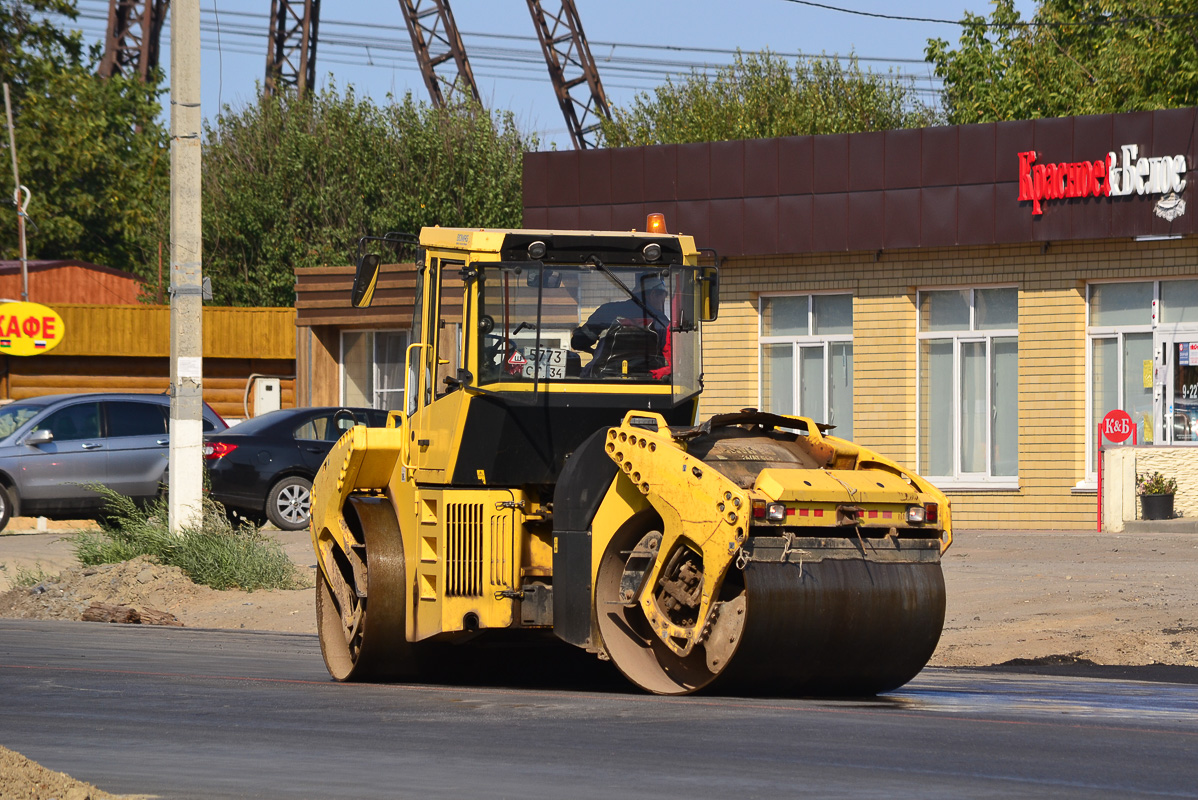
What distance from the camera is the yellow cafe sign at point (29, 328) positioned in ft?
107

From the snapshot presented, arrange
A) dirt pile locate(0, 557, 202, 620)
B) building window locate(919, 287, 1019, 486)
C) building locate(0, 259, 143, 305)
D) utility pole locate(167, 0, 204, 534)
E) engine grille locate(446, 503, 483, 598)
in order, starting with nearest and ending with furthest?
1. engine grille locate(446, 503, 483, 598)
2. dirt pile locate(0, 557, 202, 620)
3. utility pole locate(167, 0, 204, 534)
4. building window locate(919, 287, 1019, 486)
5. building locate(0, 259, 143, 305)

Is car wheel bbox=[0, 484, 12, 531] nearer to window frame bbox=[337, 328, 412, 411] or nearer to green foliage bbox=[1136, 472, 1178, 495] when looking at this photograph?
window frame bbox=[337, 328, 412, 411]

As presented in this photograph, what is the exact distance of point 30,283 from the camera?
43.2 metres

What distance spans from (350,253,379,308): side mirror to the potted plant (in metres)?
13.2

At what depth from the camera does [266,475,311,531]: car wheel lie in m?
21.2

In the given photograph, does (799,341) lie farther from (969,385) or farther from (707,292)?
(707,292)

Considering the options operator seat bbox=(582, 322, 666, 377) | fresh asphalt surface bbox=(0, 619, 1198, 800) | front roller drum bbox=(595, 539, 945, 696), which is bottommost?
fresh asphalt surface bbox=(0, 619, 1198, 800)

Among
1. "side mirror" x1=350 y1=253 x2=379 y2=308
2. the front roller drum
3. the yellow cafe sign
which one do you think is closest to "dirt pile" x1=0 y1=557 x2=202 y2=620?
"side mirror" x1=350 y1=253 x2=379 y2=308

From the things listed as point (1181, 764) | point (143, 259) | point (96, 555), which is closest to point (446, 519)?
point (1181, 764)

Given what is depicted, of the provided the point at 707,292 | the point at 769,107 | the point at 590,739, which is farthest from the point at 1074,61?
the point at 590,739

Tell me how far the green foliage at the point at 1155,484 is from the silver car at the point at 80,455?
39.7 ft

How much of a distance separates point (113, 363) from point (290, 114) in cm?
1381

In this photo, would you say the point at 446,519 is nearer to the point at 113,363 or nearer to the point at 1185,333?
the point at 1185,333

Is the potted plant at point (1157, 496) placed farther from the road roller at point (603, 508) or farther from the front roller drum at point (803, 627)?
the front roller drum at point (803, 627)
